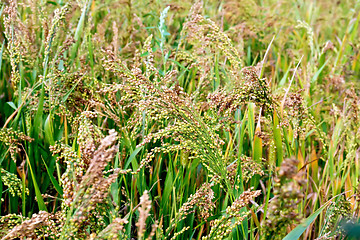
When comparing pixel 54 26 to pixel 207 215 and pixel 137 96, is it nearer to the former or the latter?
pixel 137 96

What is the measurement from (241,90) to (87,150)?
563mm

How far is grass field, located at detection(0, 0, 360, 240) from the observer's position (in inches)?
41.4

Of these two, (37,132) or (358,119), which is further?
(358,119)

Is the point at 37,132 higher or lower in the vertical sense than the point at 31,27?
lower

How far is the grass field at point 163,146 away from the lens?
41.4 inches

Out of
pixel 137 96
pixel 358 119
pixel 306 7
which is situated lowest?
pixel 358 119

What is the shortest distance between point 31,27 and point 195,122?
145cm

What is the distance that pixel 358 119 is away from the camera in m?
1.73

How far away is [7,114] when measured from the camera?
6.22ft

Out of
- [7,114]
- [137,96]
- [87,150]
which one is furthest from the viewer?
[7,114]

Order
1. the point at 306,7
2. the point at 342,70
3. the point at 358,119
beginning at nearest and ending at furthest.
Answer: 1. the point at 358,119
2. the point at 342,70
3. the point at 306,7

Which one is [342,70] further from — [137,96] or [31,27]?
[31,27]

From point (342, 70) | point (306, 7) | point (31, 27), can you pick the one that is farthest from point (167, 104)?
point (306, 7)

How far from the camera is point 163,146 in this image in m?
1.17
